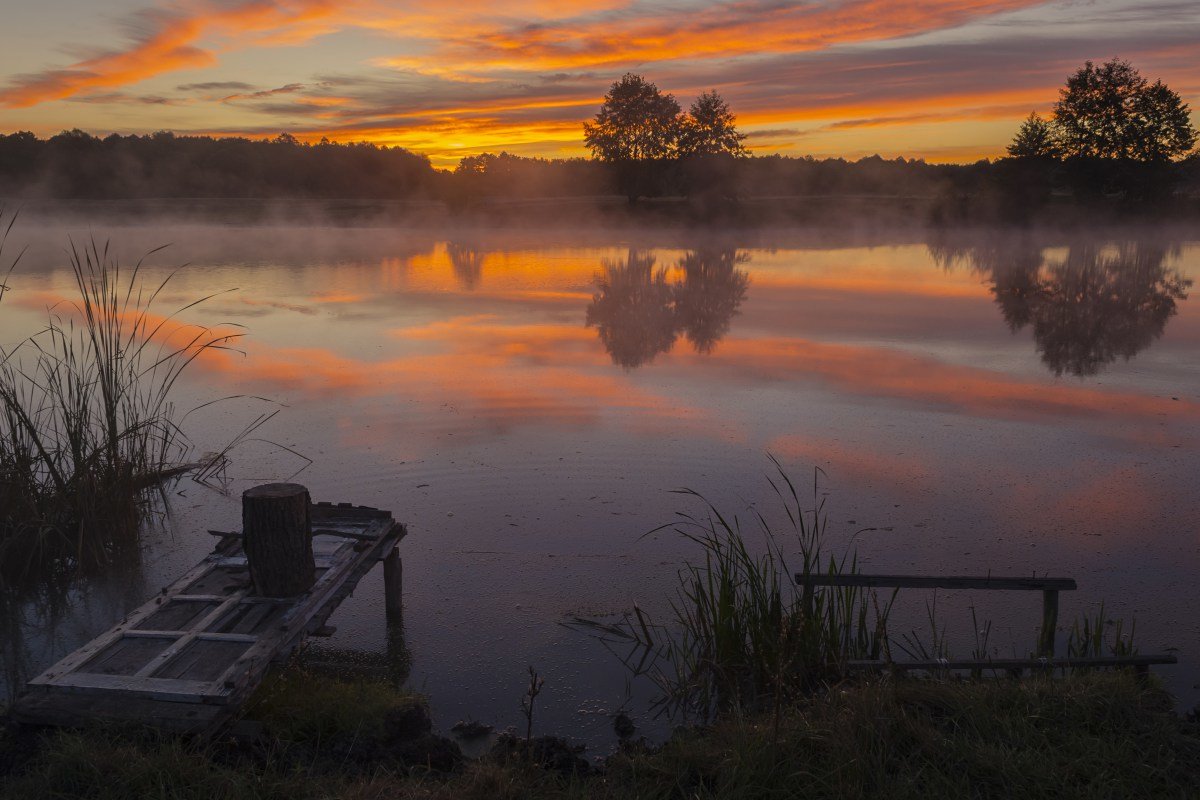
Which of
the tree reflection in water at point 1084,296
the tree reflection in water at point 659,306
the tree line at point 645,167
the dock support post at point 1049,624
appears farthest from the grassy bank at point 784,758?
the tree line at point 645,167

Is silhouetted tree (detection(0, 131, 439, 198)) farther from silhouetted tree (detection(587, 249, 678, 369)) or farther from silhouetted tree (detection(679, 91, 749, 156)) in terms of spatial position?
silhouetted tree (detection(587, 249, 678, 369))

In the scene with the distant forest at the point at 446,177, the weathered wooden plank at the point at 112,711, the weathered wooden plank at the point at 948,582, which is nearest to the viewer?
the weathered wooden plank at the point at 112,711

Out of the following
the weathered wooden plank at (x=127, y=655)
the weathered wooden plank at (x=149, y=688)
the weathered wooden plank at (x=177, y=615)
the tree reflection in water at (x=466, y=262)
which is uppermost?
the tree reflection in water at (x=466, y=262)

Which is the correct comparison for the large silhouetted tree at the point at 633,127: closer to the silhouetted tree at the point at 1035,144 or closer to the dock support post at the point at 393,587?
the silhouetted tree at the point at 1035,144

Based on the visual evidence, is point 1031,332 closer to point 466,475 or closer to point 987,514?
point 987,514

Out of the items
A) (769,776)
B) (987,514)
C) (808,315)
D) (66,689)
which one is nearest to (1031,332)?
(808,315)

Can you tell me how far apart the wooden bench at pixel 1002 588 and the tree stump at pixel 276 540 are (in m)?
2.25

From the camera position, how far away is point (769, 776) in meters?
3.05

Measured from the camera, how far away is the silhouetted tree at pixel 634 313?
12.2 m

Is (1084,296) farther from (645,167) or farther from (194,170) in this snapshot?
(194,170)

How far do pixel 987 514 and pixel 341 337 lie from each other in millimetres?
9410

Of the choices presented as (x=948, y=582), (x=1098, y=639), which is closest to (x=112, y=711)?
(x=948, y=582)

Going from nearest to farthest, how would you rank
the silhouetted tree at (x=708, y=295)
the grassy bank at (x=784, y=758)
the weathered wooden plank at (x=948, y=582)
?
the grassy bank at (x=784, y=758)
the weathered wooden plank at (x=948, y=582)
the silhouetted tree at (x=708, y=295)

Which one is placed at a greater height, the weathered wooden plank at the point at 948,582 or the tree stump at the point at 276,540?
the tree stump at the point at 276,540
